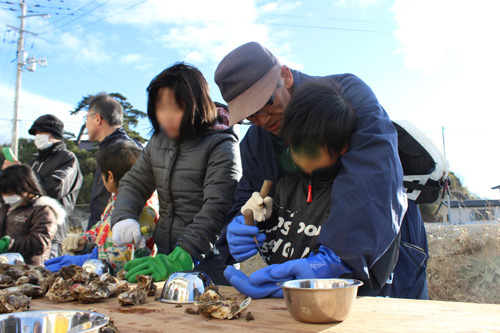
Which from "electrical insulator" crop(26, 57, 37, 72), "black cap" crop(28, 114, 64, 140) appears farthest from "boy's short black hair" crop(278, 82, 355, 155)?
"electrical insulator" crop(26, 57, 37, 72)

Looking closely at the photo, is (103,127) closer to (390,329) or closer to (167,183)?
(167,183)

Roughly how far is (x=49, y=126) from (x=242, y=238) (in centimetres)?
325

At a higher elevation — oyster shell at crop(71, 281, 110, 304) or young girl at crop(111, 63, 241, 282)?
young girl at crop(111, 63, 241, 282)

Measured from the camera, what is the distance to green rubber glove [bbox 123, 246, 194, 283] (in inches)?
64.1

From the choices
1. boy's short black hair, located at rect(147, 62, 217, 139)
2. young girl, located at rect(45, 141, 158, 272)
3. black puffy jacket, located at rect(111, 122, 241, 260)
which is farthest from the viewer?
young girl, located at rect(45, 141, 158, 272)

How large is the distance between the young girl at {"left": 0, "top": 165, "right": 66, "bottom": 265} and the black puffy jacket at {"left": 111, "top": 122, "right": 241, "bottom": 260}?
4.81 ft

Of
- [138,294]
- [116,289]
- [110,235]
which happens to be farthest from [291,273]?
[110,235]

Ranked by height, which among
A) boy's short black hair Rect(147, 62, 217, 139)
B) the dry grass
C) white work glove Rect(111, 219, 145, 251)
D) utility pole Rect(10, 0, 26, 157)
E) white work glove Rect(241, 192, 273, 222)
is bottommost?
the dry grass

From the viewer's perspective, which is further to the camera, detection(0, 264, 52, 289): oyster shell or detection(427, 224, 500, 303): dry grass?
detection(427, 224, 500, 303): dry grass

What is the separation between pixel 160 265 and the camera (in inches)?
64.5

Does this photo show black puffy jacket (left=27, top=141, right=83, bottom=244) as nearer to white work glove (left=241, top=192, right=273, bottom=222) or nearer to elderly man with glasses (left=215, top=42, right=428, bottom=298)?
elderly man with glasses (left=215, top=42, right=428, bottom=298)

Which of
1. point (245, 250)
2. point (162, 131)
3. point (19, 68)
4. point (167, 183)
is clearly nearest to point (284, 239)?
point (245, 250)

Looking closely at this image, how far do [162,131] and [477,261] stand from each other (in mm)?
4281

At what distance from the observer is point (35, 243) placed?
10.5 feet
